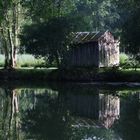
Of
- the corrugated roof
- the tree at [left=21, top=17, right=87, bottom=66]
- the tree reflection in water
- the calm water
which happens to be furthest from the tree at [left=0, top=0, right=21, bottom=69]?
the tree reflection in water

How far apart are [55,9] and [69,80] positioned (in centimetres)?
932

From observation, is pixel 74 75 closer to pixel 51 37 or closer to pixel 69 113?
pixel 51 37

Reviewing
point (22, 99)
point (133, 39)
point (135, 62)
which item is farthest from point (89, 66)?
point (22, 99)

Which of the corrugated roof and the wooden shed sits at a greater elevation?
the corrugated roof

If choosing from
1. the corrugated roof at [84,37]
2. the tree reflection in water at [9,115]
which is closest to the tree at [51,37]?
the corrugated roof at [84,37]

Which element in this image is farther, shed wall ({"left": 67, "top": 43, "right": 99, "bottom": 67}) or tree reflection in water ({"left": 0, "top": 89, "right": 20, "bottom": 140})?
shed wall ({"left": 67, "top": 43, "right": 99, "bottom": 67})

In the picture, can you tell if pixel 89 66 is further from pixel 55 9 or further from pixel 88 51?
pixel 55 9

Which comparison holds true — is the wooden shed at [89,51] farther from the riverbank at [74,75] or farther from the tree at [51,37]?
the riverbank at [74,75]

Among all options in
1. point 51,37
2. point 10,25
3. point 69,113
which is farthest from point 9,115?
point 10,25

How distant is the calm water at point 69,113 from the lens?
2084 centimetres

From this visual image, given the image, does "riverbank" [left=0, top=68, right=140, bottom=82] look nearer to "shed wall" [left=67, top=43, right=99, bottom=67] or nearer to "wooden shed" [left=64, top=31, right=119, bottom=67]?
"wooden shed" [left=64, top=31, right=119, bottom=67]

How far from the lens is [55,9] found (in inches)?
2131

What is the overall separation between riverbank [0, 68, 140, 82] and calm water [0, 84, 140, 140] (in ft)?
12.5

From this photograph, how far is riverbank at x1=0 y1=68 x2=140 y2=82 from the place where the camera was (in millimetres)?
45688
